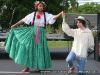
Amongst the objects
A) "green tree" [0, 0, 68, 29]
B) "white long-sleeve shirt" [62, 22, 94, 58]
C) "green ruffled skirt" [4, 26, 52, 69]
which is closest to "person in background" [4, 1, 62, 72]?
"green ruffled skirt" [4, 26, 52, 69]

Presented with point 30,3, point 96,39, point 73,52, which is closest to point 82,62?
point 73,52

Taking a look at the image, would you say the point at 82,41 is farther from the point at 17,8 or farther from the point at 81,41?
the point at 17,8

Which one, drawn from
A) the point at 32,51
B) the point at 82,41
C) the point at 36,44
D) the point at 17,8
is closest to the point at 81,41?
the point at 82,41

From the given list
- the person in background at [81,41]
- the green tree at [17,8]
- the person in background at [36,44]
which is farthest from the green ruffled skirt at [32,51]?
the green tree at [17,8]

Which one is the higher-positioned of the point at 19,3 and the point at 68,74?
the point at 19,3

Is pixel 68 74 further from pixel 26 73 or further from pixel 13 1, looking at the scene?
pixel 13 1

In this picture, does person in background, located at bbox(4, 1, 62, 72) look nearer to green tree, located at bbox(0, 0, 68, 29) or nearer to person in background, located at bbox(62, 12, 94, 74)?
person in background, located at bbox(62, 12, 94, 74)

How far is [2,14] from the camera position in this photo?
2667cm

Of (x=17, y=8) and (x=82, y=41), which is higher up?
(x=17, y=8)

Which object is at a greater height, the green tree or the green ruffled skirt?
the green tree

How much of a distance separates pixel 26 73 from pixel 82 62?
51.4 inches

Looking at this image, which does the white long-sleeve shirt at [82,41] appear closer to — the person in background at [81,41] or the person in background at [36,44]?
the person in background at [81,41]

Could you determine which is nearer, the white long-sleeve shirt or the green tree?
the white long-sleeve shirt

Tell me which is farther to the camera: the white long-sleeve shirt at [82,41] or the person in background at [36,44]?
the person in background at [36,44]
